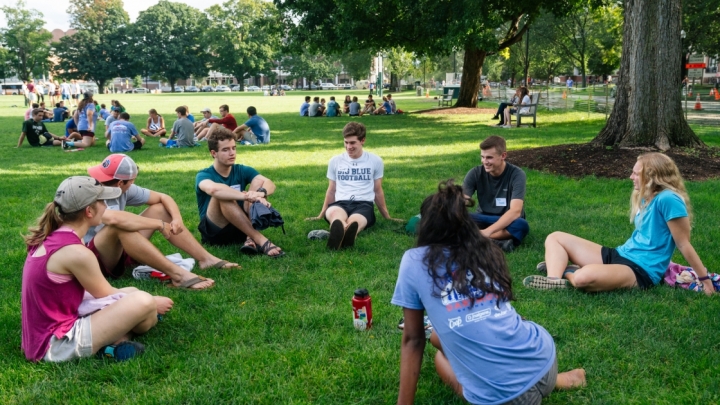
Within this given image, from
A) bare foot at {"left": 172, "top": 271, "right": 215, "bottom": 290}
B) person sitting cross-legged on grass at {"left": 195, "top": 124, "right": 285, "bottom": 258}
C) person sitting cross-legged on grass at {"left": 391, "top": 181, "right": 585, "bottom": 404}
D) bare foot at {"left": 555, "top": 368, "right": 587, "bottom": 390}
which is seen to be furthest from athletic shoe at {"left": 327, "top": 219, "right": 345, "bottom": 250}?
person sitting cross-legged on grass at {"left": 391, "top": 181, "right": 585, "bottom": 404}

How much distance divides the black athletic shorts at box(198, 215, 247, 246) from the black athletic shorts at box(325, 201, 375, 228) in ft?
4.22

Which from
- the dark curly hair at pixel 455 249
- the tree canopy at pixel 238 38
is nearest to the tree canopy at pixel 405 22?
the dark curly hair at pixel 455 249

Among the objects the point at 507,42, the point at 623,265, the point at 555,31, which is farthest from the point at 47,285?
the point at 555,31

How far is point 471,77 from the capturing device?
29.6 meters

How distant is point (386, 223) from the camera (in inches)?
301

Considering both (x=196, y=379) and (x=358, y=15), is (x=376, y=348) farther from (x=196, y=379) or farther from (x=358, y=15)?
(x=358, y=15)

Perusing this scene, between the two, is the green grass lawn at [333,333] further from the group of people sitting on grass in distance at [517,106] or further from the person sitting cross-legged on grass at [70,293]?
the group of people sitting on grass in distance at [517,106]

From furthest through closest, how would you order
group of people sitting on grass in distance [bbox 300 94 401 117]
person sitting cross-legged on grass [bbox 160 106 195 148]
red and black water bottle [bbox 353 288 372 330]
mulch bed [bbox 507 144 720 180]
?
1. group of people sitting on grass in distance [bbox 300 94 401 117]
2. person sitting cross-legged on grass [bbox 160 106 195 148]
3. mulch bed [bbox 507 144 720 180]
4. red and black water bottle [bbox 353 288 372 330]

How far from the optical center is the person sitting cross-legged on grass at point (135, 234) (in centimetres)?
497

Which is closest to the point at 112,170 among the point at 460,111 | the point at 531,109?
the point at 531,109

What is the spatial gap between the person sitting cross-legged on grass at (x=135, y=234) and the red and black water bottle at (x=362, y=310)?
1700mm

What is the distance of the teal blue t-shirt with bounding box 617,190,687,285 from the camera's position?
4.70 meters

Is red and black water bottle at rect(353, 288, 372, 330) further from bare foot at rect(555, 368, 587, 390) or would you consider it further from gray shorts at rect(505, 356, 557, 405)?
gray shorts at rect(505, 356, 557, 405)

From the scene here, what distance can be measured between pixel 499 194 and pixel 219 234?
322 cm
